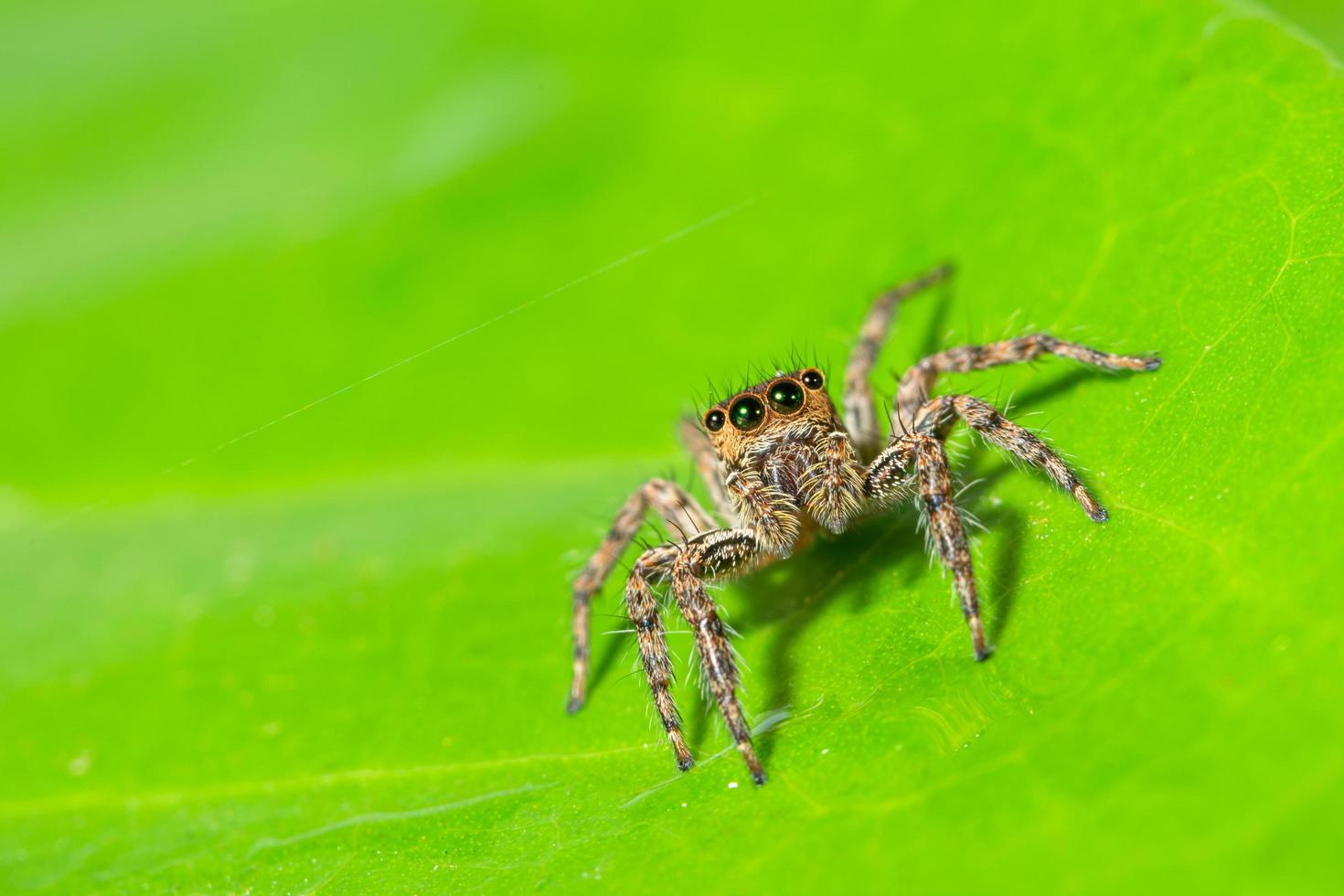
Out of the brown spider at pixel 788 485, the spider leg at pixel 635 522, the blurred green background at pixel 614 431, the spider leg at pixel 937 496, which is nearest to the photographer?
the blurred green background at pixel 614 431

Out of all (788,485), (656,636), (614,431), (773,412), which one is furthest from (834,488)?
(614,431)

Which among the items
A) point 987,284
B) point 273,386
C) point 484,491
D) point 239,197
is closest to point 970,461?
point 987,284

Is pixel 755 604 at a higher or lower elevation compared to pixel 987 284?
lower

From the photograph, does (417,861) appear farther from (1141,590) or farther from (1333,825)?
(1333,825)

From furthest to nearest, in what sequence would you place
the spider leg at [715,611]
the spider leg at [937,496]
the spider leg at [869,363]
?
the spider leg at [869,363] < the spider leg at [715,611] < the spider leg at [937,496]

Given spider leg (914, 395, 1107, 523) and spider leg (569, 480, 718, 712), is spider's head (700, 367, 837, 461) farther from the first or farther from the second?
spider leg (569, 480, 718, 712)

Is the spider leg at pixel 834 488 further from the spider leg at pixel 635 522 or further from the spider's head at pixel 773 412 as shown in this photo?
the spider leg at pixel 635 522

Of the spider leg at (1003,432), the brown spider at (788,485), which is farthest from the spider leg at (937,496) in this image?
the spider leg at (1003,432)
